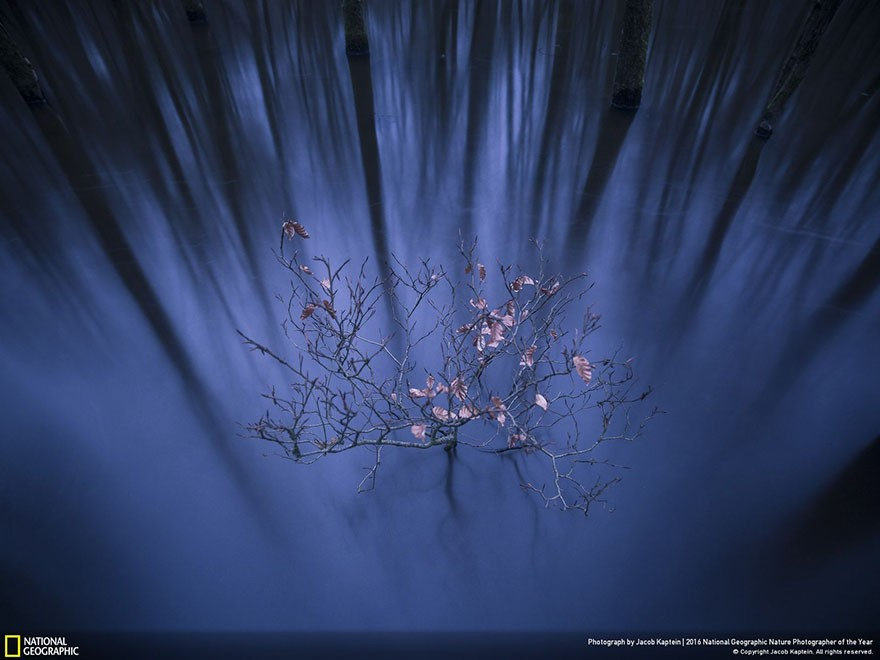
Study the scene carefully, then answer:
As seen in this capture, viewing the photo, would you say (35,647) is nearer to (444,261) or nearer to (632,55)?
(444,261)

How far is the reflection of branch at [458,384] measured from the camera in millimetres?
3584

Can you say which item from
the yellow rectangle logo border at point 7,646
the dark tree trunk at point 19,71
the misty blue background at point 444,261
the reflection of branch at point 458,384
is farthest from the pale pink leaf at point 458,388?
the dark tree trunk at point 19,71

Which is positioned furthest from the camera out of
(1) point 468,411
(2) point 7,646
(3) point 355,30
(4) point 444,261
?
(3) point 355,30

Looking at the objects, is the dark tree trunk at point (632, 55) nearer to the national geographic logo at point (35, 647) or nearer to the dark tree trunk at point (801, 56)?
the dark tree trunk at point (801, 56)

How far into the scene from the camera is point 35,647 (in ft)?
10.1

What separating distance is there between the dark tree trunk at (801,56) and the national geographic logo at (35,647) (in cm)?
759

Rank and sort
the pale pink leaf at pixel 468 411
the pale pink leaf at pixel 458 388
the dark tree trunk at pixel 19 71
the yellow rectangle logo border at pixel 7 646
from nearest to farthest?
the yellow rectangle logo border at pixel 7 646
the pale pink leaf at pixel 458 388
the pale pink leaf at pixel 468 411
the dark tree trunk at pixel 19 71

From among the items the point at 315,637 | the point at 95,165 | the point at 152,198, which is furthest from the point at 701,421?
the point at 95,165

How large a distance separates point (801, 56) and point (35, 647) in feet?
25.9

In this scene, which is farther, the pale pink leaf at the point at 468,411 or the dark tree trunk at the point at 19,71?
the dark tree trunk at the point at 19,71

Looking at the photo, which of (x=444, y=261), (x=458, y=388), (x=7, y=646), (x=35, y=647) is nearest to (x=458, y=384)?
(x=458, y=388)

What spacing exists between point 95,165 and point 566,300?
552 centimetres

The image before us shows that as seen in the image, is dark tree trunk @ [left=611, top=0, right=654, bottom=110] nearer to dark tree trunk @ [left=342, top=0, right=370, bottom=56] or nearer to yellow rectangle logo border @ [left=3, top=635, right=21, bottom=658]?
dark tree trunk @ [left=342, top=0, right=370, bottom=56]

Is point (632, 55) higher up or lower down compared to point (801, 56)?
higher up
